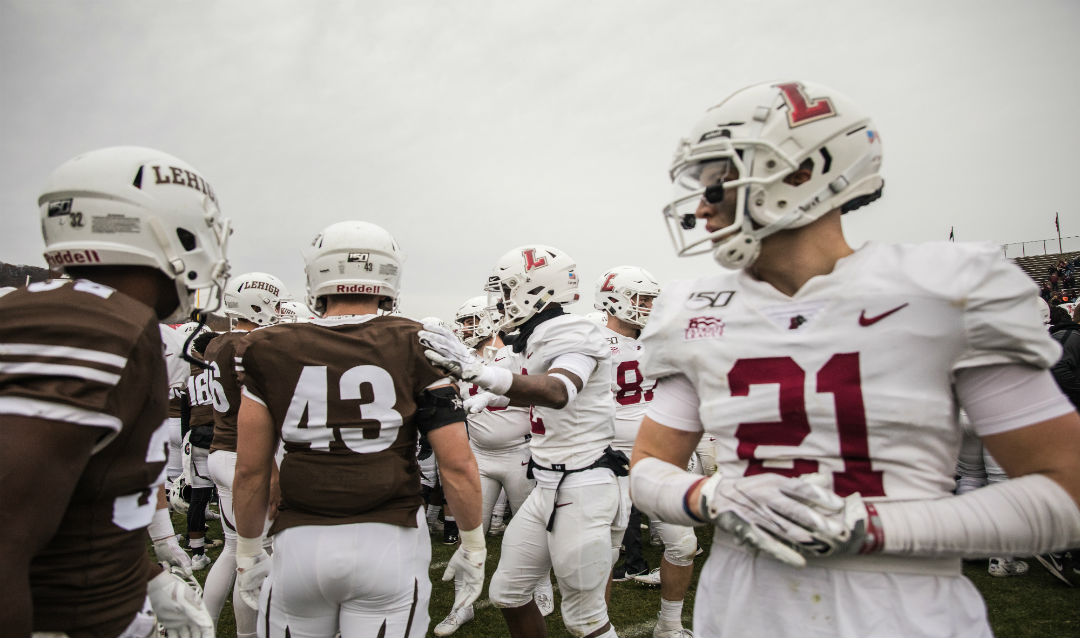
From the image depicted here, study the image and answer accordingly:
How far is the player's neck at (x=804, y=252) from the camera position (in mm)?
1858

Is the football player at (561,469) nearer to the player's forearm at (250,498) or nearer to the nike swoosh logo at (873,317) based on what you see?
the player's forearm at (250,498)

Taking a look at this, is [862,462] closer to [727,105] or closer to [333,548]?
[727,105]

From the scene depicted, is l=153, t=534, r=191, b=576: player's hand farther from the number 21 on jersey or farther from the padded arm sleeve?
the padded arm sleeve

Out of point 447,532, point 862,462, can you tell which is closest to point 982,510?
point 862,462

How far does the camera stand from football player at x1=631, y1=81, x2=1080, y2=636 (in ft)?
4.88

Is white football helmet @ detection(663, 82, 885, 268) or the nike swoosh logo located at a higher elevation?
white football helmet @ detection(663, 82, 885, 268)

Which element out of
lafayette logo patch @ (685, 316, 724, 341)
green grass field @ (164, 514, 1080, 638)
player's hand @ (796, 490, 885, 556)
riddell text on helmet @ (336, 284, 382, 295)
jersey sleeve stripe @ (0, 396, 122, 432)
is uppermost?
riddell text on helmet @ (336, 284, 382, 295)

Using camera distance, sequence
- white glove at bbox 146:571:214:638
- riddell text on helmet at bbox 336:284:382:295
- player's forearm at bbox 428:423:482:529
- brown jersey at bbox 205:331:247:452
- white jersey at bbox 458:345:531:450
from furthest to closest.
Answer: white jersey at bbox 458:345:531:450 < brown jersey at bbox 205:331:247:452 < riddell text on helmet at bbox 336:284:382:295 < player's forearm at bbox 428:423:482:529 < white glove at bbox 146:571:214:638

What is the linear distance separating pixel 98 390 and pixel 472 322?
23.8 feet

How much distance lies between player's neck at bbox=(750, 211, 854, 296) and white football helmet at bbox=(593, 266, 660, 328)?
4919 mm

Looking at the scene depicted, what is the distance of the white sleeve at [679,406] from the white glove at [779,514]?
1.19 feet

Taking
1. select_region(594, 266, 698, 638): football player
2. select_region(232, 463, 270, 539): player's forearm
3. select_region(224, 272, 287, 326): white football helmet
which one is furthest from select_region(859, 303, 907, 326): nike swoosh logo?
select_region(224, 272, 287, 326): white football helmet

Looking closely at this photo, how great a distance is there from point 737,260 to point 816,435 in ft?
1.86

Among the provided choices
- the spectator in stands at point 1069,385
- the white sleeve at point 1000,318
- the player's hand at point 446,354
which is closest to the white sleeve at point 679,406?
the white sleeve at point 1000,318
